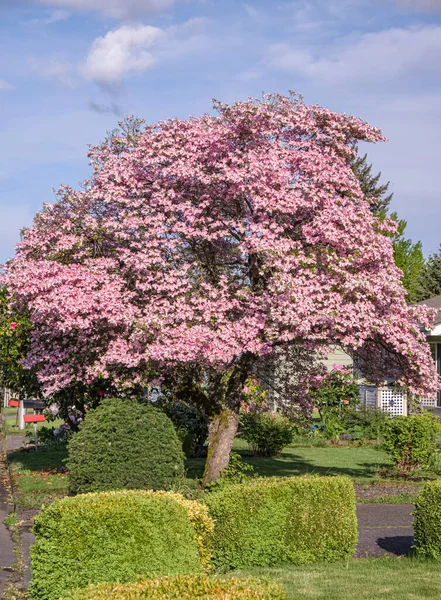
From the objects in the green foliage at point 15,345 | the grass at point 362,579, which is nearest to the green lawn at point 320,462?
the green foliage at point 15,345

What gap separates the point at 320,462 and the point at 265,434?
80.0 inches

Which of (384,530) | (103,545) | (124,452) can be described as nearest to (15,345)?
(124,452)

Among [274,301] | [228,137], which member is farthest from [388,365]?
[228,137]

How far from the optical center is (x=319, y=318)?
514 inches

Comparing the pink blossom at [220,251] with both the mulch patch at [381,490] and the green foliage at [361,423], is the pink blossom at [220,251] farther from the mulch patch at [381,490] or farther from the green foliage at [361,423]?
the green foliage at [361,423]

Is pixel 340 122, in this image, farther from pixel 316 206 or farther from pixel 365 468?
pixel 365 468

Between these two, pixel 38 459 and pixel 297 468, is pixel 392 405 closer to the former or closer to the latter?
pixel 297 468

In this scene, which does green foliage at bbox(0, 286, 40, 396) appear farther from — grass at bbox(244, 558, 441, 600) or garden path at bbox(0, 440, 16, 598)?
grass at bbox(244, 558, 441, 600)

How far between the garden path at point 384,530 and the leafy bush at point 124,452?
3.00 metres

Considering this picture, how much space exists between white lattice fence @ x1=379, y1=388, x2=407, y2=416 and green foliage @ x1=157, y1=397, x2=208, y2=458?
13511 mm

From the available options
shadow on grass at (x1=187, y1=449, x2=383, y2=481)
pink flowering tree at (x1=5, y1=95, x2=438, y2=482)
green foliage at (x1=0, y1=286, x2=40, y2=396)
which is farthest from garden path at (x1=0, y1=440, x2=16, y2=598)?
shadow on grass at (x1=187, y1=449, x2=383, y2=481)

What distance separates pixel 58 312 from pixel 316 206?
4578 mm

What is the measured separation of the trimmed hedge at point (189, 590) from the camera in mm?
5090

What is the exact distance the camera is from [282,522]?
30.1 ft
